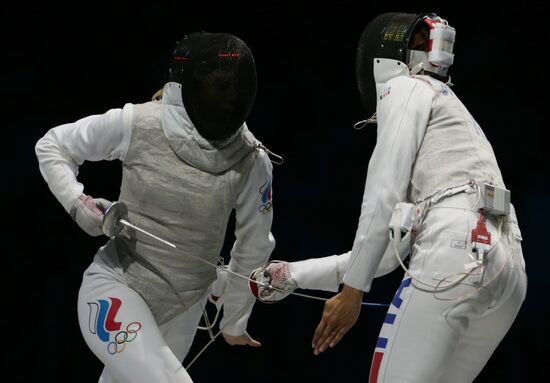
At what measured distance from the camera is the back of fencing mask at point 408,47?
8.79 feet

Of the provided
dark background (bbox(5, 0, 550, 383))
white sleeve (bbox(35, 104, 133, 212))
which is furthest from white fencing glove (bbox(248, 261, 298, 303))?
dark background (bbox(5, 0, 550, 383))

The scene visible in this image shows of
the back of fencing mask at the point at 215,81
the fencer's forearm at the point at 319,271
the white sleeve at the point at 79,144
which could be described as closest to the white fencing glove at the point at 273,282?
the fencer's forearm at the point at 319,271

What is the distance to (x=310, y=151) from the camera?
13.3 feet

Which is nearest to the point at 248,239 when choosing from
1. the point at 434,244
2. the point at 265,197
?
the point at 265,197

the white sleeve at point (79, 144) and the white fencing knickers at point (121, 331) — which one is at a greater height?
the white sleeve at point (79, 144)

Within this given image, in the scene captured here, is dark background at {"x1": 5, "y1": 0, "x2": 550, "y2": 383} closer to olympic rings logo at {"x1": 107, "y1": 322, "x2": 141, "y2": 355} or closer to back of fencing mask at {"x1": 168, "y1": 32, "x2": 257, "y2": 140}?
back of fencing mask at {"x1": 168, "y1": 32, "x2": 257, "y2": 140}

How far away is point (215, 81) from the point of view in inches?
118

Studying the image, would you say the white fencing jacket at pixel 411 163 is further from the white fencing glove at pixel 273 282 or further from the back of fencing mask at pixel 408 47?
the white fencing glove at pixel 273 282

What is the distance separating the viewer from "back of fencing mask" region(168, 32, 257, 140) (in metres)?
2.99

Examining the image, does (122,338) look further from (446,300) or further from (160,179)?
(446,300)

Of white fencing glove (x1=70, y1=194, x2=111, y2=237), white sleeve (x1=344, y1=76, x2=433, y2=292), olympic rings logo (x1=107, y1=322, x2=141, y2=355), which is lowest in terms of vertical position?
olympic rings logo (x1=107, y1=322, x2=141, y2=355)

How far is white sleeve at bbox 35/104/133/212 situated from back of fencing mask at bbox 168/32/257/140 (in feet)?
0.67

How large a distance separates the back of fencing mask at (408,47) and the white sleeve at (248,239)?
52 cm

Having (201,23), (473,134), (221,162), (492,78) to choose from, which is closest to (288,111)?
(201,23)
